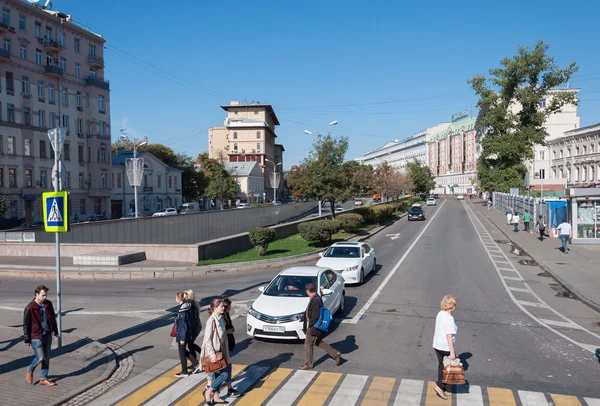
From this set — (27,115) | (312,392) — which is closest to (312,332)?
(312,392)

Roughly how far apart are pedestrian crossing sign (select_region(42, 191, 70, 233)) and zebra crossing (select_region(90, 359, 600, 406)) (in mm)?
3663

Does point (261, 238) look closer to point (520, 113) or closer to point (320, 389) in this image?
point (320, 389)

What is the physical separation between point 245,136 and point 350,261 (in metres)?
113

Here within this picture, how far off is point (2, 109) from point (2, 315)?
45.6m

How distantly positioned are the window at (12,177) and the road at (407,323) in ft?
122

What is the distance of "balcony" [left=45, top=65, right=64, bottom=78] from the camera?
2265 inches

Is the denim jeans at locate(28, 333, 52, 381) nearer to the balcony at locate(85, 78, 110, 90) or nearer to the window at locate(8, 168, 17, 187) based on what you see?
the window at locate(8, 168, 17, 187)

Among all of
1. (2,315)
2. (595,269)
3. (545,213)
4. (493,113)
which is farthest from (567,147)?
(2,315)

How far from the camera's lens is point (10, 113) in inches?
2092

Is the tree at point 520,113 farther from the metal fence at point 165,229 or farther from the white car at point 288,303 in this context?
the white car at point 288,303

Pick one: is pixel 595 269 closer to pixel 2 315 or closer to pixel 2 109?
pixel 2 315

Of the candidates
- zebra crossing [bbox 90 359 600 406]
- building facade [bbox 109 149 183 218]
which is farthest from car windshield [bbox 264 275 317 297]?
building facade [bbox 109 149 183 218]

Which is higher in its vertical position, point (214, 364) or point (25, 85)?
point (25, 85)

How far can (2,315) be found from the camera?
14.0 metres
